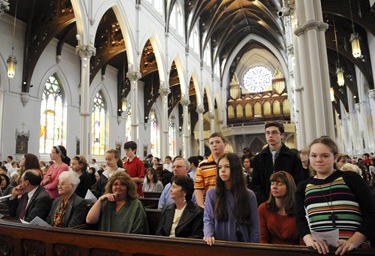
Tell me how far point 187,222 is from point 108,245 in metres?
0.75

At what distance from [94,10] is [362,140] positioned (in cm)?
1550

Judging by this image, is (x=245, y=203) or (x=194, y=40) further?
(x=194, y=40)

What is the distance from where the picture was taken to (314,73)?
6242mm

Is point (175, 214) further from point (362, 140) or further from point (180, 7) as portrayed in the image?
point (180, 7)

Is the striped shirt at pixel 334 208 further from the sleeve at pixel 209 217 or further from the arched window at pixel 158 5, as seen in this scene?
the arched window at pixel 158 5

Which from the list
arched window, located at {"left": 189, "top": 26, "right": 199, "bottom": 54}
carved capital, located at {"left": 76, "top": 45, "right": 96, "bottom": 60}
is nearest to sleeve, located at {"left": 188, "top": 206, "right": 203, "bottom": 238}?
carved capital, located at {"left": 76, "top": 45, "right": 96, "bottom": 60}

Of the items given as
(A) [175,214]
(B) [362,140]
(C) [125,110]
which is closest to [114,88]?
(C) [125,110]

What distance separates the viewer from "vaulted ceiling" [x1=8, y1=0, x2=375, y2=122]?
42.5 ft

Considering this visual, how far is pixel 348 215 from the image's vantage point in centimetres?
177

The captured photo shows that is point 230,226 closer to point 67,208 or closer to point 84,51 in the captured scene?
point 67,208

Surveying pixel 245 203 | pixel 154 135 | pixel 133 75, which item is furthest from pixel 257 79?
pixel 245 203

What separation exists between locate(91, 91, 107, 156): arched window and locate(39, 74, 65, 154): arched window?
8.20ft

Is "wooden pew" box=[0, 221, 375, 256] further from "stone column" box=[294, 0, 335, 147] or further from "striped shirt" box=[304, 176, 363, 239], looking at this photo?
"stone column" box=[294, 0, 335, 147]

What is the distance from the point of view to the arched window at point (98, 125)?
18.0 meters
